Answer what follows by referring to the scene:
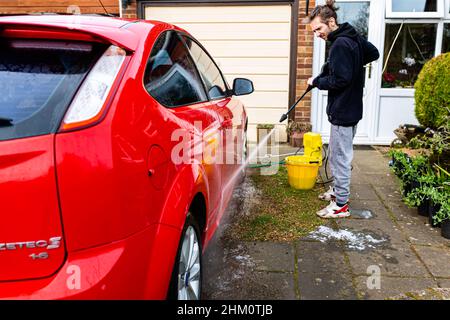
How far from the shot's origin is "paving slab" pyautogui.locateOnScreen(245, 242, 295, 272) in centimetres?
321

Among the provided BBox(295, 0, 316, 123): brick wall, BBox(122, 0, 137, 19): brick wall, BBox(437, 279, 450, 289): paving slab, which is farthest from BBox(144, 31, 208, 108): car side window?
BBox(122, 0, 137, 19): brick wall

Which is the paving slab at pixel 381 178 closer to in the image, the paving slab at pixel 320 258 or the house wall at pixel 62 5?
the paving slab at pixel 320 258

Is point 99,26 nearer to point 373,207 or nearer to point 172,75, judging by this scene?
point 172,75

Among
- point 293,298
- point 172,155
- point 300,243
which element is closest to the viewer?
point 172,155

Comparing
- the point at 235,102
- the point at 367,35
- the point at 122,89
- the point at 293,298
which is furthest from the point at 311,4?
the point at 122,89

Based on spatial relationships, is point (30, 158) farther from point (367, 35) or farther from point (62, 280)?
point (367, 35)

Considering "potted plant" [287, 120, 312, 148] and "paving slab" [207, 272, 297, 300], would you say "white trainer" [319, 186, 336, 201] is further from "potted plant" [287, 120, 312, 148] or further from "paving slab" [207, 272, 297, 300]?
"potted plant" [287, 120, 312, 148]

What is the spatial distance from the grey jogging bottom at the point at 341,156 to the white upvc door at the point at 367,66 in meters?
3.24

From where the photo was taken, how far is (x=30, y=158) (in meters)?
1.51

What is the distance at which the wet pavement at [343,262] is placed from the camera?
2881 millimetres

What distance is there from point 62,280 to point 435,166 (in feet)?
12.1

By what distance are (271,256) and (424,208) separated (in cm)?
172

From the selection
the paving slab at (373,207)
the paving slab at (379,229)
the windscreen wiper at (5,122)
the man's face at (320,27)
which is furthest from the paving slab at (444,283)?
the windscreen wiper at (5,122)

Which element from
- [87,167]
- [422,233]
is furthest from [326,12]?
[87,167]
